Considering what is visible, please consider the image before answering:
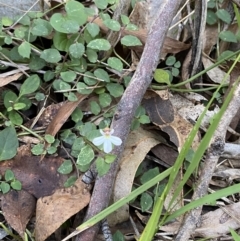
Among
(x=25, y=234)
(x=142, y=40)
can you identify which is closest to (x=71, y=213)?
(x=25, y=234)

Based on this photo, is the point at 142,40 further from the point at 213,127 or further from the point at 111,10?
the point at 213,127

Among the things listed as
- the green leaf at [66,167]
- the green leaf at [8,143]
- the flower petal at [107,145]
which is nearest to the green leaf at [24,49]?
the green leaf at [8,143]

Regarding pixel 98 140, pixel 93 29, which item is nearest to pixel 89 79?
pixel 93 29

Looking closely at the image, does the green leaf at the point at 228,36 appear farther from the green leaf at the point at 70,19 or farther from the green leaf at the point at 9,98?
the green leaf at the point at 9,98

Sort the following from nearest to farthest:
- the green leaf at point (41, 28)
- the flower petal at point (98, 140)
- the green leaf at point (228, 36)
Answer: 1. the flower petal at point (98, 140)
2. the green leaf at point (41, 28)
3. the green leaf at point (228, 36)

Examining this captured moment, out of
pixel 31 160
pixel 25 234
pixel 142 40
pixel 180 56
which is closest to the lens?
pixel 25 234

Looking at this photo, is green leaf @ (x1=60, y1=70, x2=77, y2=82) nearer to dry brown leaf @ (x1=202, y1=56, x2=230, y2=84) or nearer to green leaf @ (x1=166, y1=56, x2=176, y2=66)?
green leaf @ (x1=166, y1=56, x2=176, y2=66)
